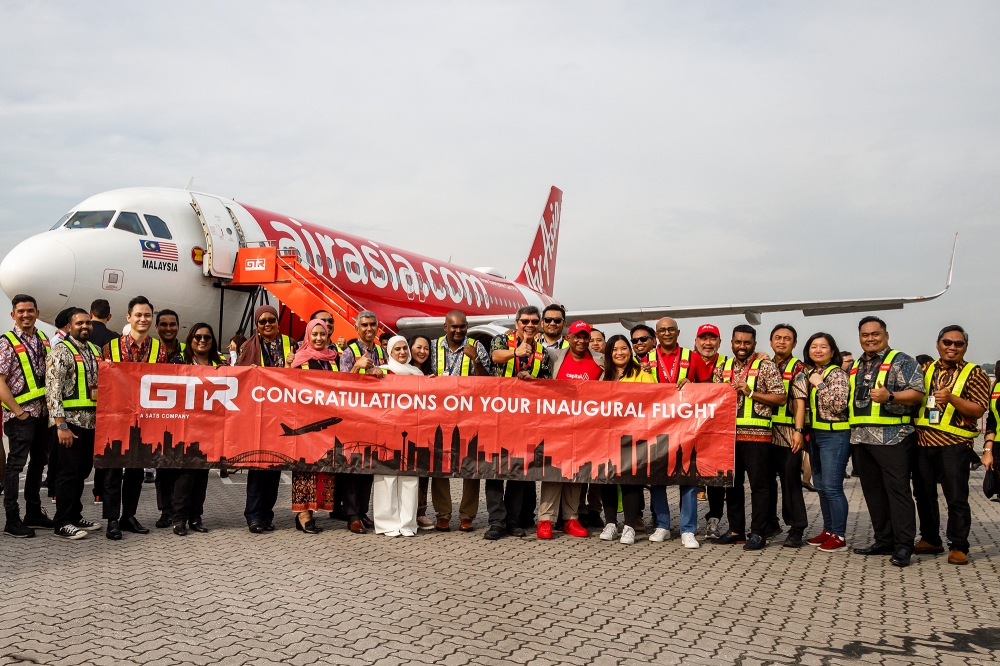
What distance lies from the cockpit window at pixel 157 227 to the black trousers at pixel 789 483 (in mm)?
9504

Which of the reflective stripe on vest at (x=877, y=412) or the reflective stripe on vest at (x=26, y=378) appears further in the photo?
the reflective stripe on vest at (x=26, y=378)

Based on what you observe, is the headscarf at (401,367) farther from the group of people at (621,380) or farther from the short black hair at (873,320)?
the short black hair at (873,320)

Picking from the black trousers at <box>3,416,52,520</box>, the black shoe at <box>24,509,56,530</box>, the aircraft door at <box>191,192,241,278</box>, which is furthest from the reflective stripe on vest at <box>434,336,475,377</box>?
the aircraft door at <box>191,192,241,278</box>

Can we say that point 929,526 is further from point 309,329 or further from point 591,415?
point 309,329

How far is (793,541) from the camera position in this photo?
6516 millimetres

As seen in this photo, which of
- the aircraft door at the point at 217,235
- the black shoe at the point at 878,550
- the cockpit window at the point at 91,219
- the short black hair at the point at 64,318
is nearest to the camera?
the black shoe at the point at 878,550

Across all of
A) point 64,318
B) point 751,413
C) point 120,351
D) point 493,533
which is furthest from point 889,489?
point 64,318

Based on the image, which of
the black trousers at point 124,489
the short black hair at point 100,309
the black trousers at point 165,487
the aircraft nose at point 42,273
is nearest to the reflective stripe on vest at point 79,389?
the black trousers at point 124,489

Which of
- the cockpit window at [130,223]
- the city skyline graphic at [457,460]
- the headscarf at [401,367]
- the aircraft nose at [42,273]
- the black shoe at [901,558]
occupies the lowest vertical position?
the black shoe at [901,558]

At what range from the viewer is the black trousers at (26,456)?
20.4 feet

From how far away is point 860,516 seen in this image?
27.6ft

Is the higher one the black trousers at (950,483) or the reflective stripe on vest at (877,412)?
the reflective stripe on vest at (877,412)

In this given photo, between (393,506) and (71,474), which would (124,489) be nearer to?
(71,474)

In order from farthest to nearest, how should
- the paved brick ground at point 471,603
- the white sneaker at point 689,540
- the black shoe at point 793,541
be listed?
the black shoe at point 793,541
the white sneaker at point 689,540
the paved brick ground at point 471,603
